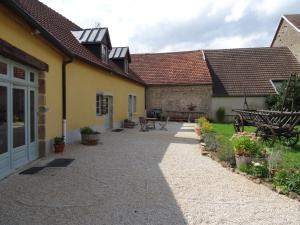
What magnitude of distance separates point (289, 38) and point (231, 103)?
869cm

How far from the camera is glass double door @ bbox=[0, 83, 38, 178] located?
6.32 metres

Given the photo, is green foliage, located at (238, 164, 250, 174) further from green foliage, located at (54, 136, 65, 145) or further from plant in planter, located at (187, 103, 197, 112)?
plant in planter, located at (187, 103, 197, 112)

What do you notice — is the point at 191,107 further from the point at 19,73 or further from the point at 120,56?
the point at 19,73

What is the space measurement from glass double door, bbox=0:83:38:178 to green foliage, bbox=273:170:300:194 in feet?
17.5

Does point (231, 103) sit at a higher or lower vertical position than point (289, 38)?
lower

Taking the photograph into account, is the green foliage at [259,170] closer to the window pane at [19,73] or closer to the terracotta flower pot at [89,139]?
the window pane at [19,73]

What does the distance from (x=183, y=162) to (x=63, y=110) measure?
445cm

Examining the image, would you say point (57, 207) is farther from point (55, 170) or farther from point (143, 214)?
point (55, 170)

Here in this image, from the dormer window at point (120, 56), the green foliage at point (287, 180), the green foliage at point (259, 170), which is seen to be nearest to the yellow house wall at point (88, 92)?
the dormer window at point (120, 56)

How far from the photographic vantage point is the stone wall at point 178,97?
1000 inches

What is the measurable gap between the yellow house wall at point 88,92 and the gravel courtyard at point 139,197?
3520mm

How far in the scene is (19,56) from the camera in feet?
21.1

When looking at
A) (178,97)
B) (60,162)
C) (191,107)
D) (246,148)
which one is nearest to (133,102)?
(178,97)

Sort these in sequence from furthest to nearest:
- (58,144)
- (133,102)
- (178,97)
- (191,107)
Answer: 1. (178,97)
2. (191,107)
3. (133,102)
4. (58,144)
